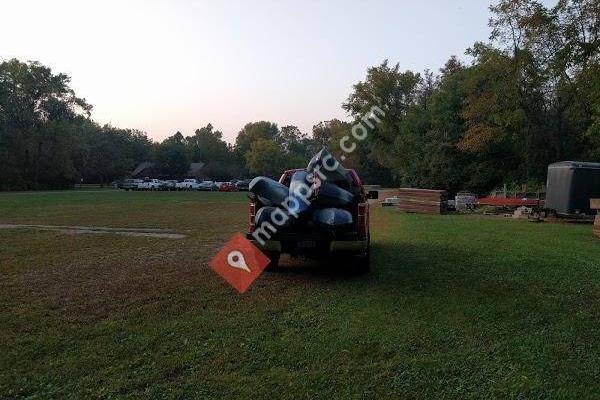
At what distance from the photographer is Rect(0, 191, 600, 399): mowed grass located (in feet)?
12.8

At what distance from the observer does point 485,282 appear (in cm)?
738

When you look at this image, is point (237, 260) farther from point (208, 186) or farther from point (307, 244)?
point (208, 186)

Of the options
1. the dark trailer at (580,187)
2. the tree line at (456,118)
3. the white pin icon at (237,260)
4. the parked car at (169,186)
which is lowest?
the parked car at (169,186)

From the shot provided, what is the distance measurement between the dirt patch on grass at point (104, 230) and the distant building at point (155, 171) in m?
75.3

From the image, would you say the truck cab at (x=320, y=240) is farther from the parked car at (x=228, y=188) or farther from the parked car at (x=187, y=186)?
the parked car at (x=187, y=186)

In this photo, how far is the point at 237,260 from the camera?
9.62 metres

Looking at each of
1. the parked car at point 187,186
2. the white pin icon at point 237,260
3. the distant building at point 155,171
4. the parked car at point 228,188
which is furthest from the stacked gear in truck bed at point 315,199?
the distant building at point 155,171

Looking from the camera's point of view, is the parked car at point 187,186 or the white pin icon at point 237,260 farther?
the parked car at point 187,186

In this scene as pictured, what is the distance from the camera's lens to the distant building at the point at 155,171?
301ft

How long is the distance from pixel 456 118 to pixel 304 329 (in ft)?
114

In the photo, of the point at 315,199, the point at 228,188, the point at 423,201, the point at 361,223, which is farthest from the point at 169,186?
the point at 361,223

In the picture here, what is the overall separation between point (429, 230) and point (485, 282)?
7.84 metres

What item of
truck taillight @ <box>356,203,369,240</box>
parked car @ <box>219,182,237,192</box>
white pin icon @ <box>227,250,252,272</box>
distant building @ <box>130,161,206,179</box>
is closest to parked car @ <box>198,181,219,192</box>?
parked car @ <box>219,182,237,192</box>

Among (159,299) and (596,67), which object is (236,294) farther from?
(596,67)
